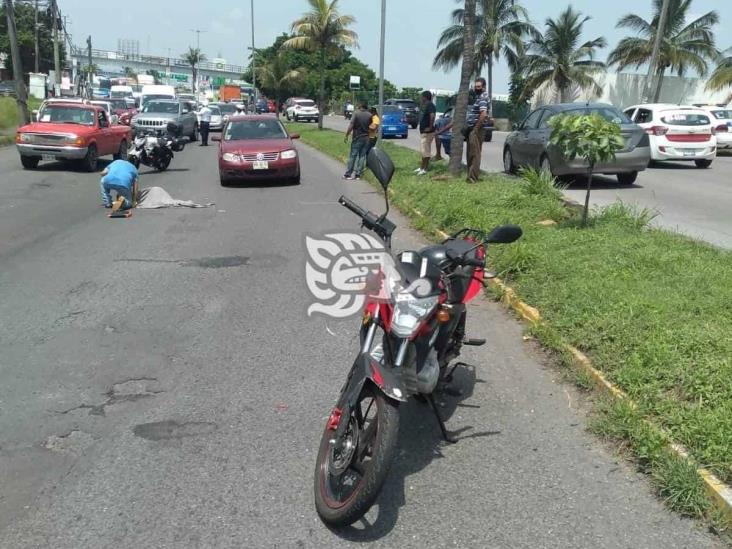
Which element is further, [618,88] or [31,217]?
[618,88]

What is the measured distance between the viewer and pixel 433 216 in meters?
10.6

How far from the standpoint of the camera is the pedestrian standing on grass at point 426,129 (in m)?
15.8

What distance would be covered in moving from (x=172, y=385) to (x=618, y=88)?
149 ft

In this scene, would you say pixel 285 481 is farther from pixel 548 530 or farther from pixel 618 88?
pixel 618 88

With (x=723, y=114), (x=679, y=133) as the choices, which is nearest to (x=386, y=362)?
(x=679, y=133)

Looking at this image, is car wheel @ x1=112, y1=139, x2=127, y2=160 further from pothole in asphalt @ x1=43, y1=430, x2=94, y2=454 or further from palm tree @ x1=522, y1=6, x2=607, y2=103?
palm tree @ x1=522, y1=6, x2=607, y2=103

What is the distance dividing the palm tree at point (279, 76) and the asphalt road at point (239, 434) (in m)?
51.7

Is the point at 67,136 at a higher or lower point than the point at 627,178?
higher

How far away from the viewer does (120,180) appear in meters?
11.9

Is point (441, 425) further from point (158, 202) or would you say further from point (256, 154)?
point (256, 154)

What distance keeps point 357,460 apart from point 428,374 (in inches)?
29.3

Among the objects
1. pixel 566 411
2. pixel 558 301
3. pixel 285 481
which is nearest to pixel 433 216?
pixel 558 301

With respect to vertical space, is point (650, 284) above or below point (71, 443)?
above

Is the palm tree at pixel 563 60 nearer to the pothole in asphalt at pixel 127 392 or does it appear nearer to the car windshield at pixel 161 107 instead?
the car windshield at pixel 161 107
